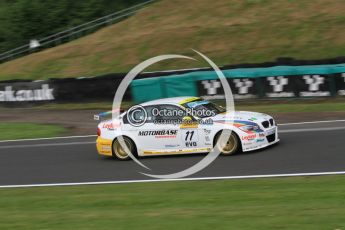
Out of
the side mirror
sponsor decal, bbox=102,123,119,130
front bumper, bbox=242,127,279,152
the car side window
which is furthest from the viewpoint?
sponsor decal, bbox=102,123,119,130

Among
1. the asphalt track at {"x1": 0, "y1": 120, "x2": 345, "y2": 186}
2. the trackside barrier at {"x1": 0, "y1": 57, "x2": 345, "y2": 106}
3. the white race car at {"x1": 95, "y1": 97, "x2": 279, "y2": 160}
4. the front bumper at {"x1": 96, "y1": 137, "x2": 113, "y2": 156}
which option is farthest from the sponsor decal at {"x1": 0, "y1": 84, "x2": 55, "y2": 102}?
the white race car at {"x1": 95, "y1": 97, "x2": 279, "y2": 160}

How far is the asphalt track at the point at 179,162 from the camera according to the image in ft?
39.6

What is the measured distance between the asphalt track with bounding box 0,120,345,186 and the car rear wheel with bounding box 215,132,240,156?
0.76ft

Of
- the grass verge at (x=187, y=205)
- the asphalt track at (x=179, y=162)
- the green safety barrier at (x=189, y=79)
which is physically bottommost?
the grass verge at (x=187, y=205)

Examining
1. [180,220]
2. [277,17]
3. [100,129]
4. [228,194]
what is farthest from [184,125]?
[277,17]

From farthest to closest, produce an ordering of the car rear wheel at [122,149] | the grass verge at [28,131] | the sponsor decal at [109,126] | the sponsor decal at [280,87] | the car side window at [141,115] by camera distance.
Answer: the sponsor decal at [280,87]
the grass verge at [28,131]
the sponsor decal at [109,126]
the car rear wheel at [122,149]
the car side window at [141,115]

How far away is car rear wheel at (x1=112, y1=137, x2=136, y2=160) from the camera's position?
14.6 metres

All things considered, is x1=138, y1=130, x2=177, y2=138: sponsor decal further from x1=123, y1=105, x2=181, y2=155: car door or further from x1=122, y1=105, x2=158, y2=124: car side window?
x1=122, y1=105, x2=158, y2=124: car side window

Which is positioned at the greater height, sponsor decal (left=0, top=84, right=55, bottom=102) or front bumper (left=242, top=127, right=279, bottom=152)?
sponsor decal (left=0, top=84, right=55, bottom=102)

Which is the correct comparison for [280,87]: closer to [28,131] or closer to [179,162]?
[28,131]

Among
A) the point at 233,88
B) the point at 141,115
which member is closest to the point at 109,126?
the point at 141,115

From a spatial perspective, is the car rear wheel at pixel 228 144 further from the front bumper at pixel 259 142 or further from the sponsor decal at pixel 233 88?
the sponsor decal at pixel 233 88

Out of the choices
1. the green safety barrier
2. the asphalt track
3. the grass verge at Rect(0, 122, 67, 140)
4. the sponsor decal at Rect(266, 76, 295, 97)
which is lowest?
the asphalt track

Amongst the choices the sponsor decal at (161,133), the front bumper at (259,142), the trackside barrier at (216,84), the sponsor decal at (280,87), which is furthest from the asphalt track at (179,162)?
the sponsor decal at (280,87)
